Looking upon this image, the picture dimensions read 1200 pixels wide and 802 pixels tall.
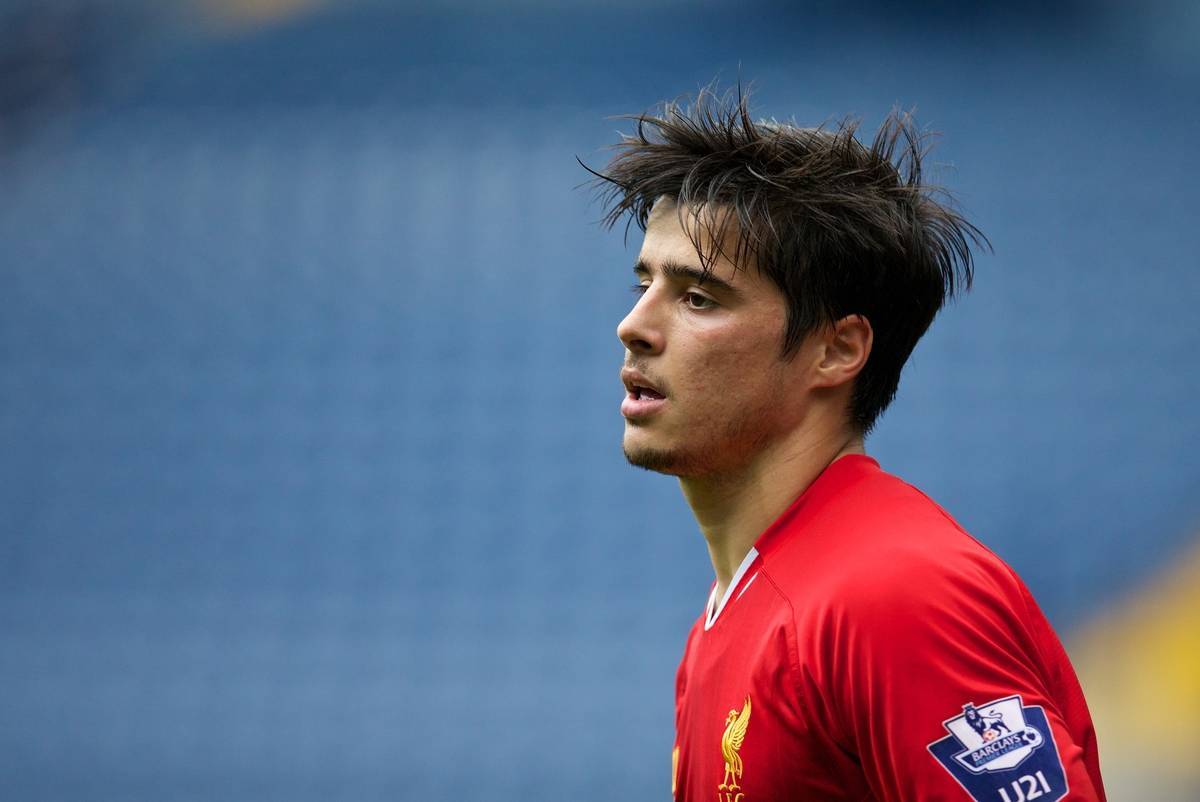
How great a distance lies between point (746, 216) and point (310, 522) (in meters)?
4.79

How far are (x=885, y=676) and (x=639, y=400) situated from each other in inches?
29.3

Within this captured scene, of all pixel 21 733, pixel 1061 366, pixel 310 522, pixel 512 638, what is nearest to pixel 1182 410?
pixel 1061 366

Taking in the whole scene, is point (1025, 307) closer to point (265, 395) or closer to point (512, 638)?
point (512, 638)

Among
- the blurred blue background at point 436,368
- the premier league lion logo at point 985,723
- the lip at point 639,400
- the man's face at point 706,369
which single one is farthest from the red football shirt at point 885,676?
the blurred blue background at point 436,368

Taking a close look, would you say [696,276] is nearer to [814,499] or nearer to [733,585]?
[814,499]

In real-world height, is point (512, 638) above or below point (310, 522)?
below

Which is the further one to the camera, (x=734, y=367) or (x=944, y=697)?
(x=734, y=367)

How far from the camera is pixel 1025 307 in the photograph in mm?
6242

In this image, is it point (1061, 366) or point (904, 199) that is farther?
point (1061, 366)

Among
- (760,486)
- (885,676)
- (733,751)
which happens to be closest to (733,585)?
(760,486)

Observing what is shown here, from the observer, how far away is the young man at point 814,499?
155 centimetres

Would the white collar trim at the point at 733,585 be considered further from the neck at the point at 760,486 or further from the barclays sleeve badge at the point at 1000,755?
the barclays sleeve badge at the point at 1000,755

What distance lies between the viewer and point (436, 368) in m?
6.57

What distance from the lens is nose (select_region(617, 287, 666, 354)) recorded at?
210 centimetres
